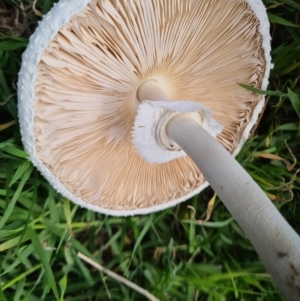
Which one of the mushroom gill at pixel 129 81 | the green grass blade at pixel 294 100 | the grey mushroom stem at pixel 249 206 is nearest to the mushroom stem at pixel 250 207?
the grey mushroom stem at pixel 249 206

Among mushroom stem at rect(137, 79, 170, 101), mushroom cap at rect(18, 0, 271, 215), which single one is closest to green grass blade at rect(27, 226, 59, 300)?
mushroom cap at rect(18, 0, 271, 215)

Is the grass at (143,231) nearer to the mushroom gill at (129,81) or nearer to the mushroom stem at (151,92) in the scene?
the mushroom gill at (129,81)

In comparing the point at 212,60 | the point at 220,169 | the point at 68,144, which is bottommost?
the point at 68,144

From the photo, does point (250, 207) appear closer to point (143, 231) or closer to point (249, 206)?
point (249, 206)

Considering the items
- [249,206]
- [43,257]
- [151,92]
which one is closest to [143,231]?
[43,257]

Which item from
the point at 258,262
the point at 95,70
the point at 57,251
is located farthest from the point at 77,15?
the point at 258,262

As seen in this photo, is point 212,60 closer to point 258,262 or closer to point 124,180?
point 124,180

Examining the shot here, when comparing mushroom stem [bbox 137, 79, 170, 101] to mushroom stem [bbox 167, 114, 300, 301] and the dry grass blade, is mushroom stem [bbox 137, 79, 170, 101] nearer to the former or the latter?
mushroom stem [bbox 167, 114, 300, 301]
